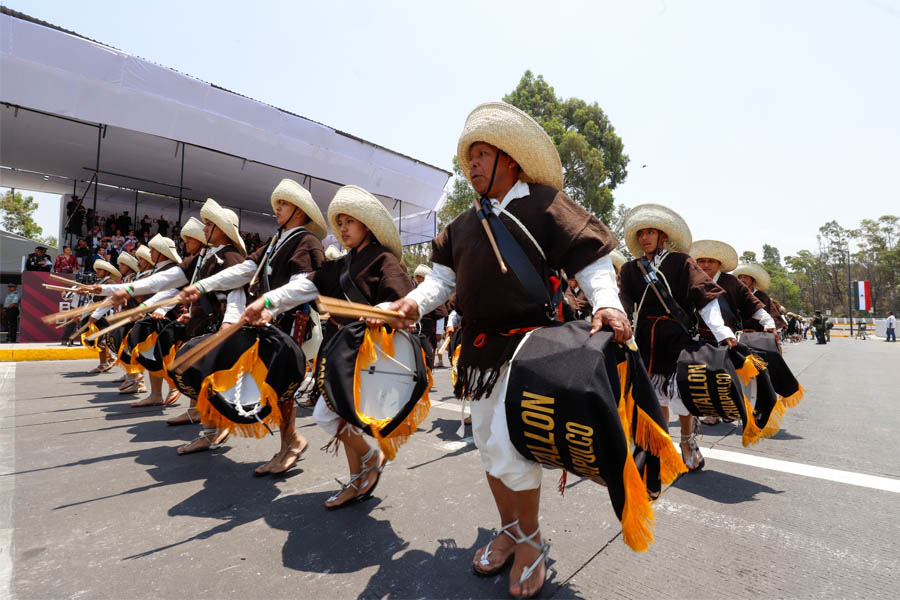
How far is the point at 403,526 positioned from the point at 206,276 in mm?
2773

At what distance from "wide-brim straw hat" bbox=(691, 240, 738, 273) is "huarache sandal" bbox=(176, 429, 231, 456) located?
5.03 meters

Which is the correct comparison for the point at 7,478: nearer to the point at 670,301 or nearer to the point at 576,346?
the point at 576,346

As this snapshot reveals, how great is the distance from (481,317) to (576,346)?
0.48 metres

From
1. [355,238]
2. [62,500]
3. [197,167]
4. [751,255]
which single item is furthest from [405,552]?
[751,255]

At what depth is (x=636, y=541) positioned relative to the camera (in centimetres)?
167

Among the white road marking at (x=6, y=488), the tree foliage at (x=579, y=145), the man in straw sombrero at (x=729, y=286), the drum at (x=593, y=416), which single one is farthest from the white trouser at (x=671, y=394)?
the tree foliage at (x=579, y=145)

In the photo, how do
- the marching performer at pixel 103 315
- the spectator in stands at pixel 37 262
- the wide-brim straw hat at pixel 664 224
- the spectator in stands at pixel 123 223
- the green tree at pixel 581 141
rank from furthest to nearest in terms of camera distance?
1. the green tree at pixel 581 141
2. the spectator in stands at pixel 123 223
3. the spectator in stands at pixel 37 262
4. the marching performer at pixel 103 315
5. the wide-brim straw hat at pixel 664 224

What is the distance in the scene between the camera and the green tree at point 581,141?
22.2 metres

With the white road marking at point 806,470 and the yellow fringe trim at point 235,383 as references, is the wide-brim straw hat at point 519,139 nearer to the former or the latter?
the yellow fringe trim at point 235,383

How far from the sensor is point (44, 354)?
34.2 feet

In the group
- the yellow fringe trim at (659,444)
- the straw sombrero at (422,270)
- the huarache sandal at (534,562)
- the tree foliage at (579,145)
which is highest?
the tree foliage at (579,145)

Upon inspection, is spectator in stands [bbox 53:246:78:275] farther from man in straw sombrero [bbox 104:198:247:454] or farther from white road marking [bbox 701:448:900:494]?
white road marking [bbox 701:448:900:494]

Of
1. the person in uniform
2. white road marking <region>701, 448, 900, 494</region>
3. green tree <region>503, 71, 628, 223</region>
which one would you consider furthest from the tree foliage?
white road marking <region>701, 448, 900, 494</region>

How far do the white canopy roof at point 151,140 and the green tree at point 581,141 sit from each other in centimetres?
624
